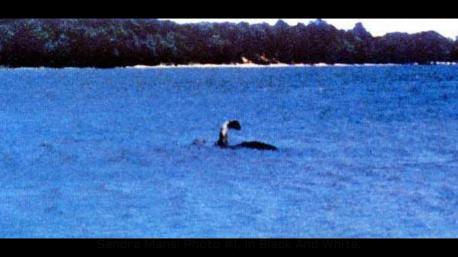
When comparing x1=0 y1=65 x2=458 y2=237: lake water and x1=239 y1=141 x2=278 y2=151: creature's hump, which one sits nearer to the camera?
x1=0 y1=65 x2=458 y2=237: lake water

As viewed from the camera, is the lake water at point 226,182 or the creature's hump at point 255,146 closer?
the lake water at point 226,182

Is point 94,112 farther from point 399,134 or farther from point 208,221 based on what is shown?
point 208,221

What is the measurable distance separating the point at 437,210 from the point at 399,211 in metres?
0.73
